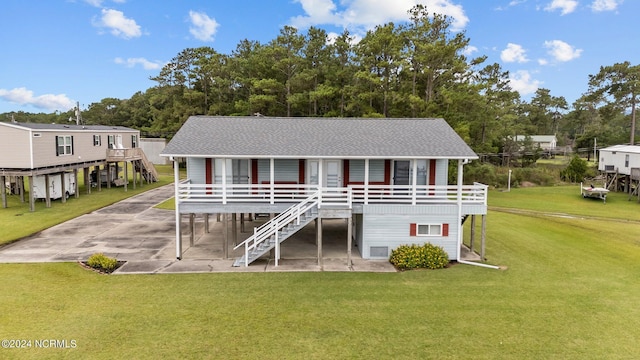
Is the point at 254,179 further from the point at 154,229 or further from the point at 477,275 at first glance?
the point at 477,275

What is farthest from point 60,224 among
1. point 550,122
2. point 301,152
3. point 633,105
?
point 550,122

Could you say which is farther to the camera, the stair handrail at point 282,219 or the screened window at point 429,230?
the screened window at point 429,230

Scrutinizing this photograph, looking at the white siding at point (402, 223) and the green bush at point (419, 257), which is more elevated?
the white siding at point (402, 223)

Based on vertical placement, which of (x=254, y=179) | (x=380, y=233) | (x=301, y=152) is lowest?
(x=380, y=233)

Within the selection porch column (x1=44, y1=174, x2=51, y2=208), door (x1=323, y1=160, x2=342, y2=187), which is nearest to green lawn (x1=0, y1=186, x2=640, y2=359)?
door (x1=323, y1=160, x2=342, y2=187)

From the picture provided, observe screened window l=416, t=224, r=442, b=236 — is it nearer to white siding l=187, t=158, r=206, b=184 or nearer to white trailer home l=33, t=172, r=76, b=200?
white siding l=187, t=158, r=206, b=184

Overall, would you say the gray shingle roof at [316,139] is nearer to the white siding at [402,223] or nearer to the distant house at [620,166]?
the white siding at [402,223]

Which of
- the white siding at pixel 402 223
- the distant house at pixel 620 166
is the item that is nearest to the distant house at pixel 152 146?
the white siding at pixel 402 223
